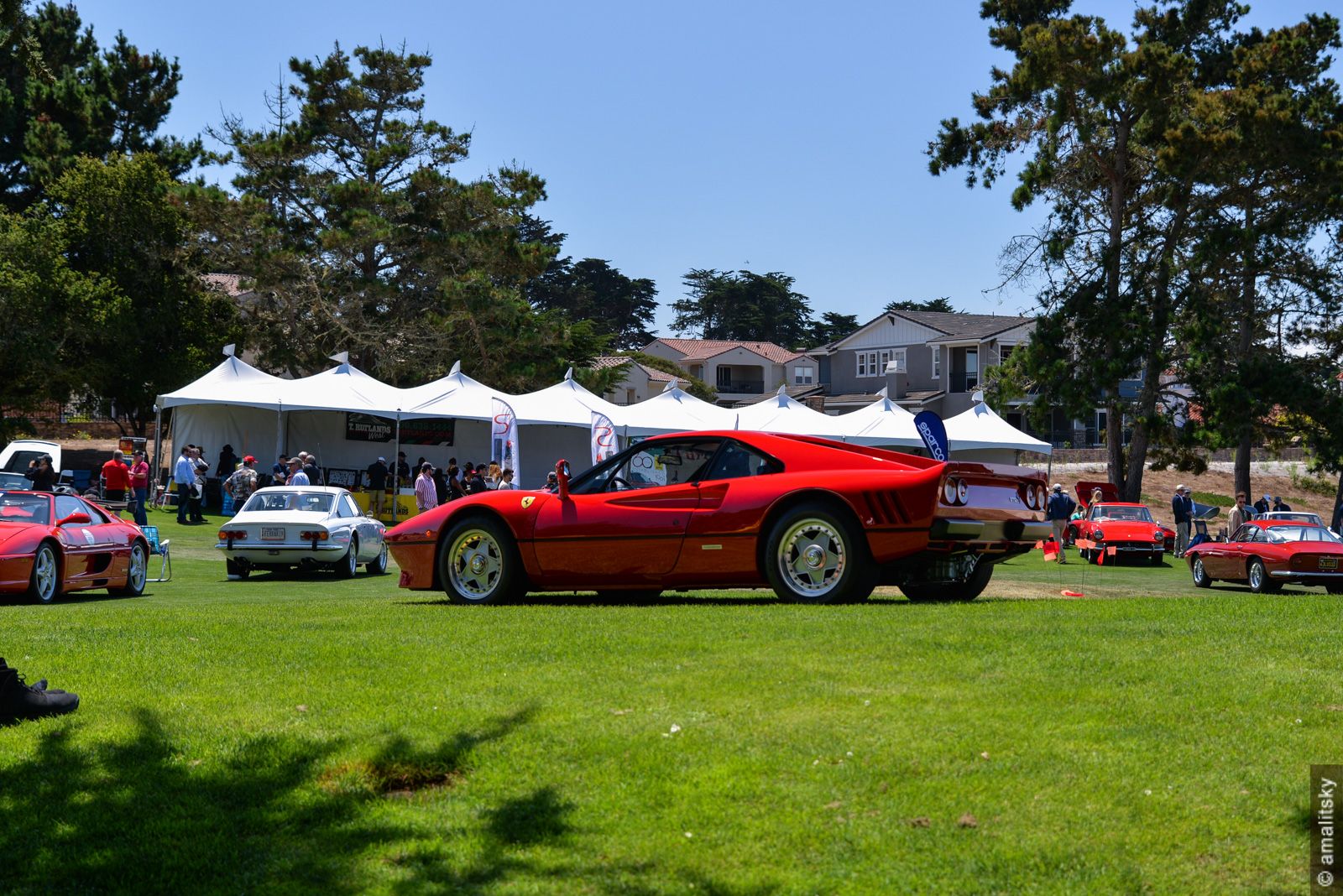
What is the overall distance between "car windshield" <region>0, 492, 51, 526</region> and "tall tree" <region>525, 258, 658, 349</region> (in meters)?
81.4

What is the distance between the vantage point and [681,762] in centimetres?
529

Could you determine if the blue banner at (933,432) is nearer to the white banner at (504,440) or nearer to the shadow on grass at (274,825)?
the shadow on grass at (274,825)

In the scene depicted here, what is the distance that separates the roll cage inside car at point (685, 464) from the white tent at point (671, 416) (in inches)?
920

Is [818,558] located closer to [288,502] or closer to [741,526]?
[741,526]

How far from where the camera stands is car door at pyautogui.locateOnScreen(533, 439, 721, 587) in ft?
36.3

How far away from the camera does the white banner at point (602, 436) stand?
3194cm

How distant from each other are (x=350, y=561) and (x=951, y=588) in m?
10.2

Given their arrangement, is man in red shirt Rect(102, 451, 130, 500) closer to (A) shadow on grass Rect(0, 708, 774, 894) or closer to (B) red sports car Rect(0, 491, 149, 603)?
(B) red sports car Rect(0, 491, 149, 603)

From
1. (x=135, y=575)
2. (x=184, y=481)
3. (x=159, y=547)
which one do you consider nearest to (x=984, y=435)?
(x=184, y=481)

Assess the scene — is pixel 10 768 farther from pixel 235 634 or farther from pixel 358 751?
pixel 235 634

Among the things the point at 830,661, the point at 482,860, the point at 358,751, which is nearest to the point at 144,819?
the point at 358,751

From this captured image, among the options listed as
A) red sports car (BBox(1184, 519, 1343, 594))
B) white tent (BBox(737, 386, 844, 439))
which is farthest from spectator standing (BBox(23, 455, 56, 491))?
red sports car (BBox(1184, 519, 1343, 594))

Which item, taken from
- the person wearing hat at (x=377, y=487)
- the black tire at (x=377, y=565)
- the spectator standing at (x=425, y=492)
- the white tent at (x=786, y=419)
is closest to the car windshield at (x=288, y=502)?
the black tire at (x=377, y=565)

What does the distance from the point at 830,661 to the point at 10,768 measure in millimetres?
3755
